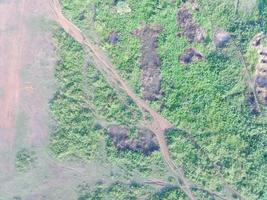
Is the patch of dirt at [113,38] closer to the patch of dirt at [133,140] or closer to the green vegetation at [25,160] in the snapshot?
the patch of dirt at [133,140]

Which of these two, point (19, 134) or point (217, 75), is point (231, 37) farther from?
point (19, 134)

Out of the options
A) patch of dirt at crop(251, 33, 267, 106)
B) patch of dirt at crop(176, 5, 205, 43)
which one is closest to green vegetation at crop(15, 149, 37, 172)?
patch of dirt at crop(176, 5, 205, 43)

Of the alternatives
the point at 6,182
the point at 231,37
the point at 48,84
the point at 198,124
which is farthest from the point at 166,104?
the point at 6,182

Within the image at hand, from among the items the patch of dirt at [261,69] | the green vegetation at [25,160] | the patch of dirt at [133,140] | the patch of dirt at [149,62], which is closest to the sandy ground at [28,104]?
the green vegetation at [25,160]

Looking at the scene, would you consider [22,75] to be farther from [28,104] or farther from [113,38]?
[113,38]

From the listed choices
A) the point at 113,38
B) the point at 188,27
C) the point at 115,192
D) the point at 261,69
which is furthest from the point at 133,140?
the point at 261,69
